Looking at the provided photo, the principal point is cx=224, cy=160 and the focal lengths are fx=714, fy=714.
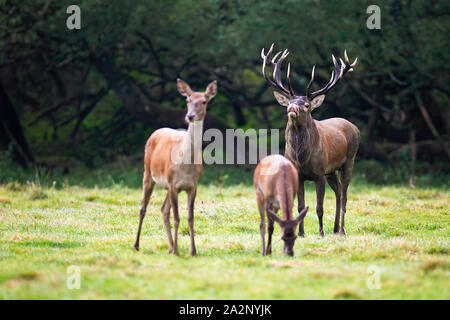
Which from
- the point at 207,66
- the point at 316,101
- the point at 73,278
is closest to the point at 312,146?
the point at 316,101

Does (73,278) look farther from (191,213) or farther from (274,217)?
(274,217)

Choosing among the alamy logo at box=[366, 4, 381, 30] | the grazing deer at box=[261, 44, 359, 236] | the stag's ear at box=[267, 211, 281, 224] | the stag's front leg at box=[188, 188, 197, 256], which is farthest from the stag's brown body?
the alamy logo at box=[366, 4, 381, 30]

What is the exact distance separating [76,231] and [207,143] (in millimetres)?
9378

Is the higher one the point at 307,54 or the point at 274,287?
the point at 307,54

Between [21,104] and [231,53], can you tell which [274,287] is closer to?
[231,53]

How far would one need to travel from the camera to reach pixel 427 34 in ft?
56.2

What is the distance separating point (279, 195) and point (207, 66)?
12.7 metres

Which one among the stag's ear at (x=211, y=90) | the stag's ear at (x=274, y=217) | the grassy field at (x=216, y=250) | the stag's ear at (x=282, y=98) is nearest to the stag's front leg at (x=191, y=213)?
the grassy field at (x=216, y=250)

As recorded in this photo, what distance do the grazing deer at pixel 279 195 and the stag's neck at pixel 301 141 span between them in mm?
1245

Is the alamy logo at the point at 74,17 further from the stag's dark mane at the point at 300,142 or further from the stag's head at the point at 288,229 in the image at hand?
the stag's head at the point at 288,229

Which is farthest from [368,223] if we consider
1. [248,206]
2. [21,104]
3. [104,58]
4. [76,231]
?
[21,104]

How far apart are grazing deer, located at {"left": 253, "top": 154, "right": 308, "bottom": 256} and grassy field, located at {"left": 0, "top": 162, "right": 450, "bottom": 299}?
0.82 ft

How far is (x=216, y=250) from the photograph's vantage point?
28.4ft
